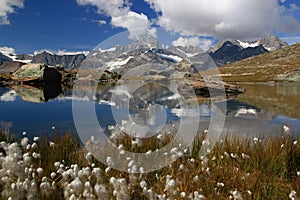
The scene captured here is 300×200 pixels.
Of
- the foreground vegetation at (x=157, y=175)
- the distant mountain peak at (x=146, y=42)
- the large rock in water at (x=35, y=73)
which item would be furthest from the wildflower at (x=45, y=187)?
the large rock in water at (x=35, y=73)

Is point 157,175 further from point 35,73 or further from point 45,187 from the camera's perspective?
point 35,73

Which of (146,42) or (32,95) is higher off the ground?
(146,42)

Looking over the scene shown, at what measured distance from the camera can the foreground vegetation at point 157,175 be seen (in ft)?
11.9

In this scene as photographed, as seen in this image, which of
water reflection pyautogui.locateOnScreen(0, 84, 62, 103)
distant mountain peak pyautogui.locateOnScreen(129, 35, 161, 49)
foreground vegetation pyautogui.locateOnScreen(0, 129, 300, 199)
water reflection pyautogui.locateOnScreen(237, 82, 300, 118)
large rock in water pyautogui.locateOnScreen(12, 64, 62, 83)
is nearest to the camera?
foreground vegetation pyautogui.locateOnScreen(0, 129, 300, 199)

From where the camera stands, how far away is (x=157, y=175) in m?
4.84

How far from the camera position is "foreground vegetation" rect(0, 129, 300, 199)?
3631 mm

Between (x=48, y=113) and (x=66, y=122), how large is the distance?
125 inches

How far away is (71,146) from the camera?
21.1 feet

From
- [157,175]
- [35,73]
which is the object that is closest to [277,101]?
[157,175]

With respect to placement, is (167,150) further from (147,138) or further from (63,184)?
(63,184)

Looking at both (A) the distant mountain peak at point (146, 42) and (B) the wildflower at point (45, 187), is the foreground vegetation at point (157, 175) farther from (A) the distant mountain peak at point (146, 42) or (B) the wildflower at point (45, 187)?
(A) the distant mountain peak at point (146, 42)

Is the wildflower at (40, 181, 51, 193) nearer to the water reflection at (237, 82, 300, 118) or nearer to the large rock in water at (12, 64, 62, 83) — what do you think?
the water reflection at (237, 82, 300, 118)

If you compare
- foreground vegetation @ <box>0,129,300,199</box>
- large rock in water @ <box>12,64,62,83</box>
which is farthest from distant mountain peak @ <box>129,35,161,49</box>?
large rock in water @ <box>12,64,62,83</box>

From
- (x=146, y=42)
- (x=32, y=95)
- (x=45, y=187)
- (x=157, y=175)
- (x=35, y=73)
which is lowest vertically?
(x=157, y=175)
